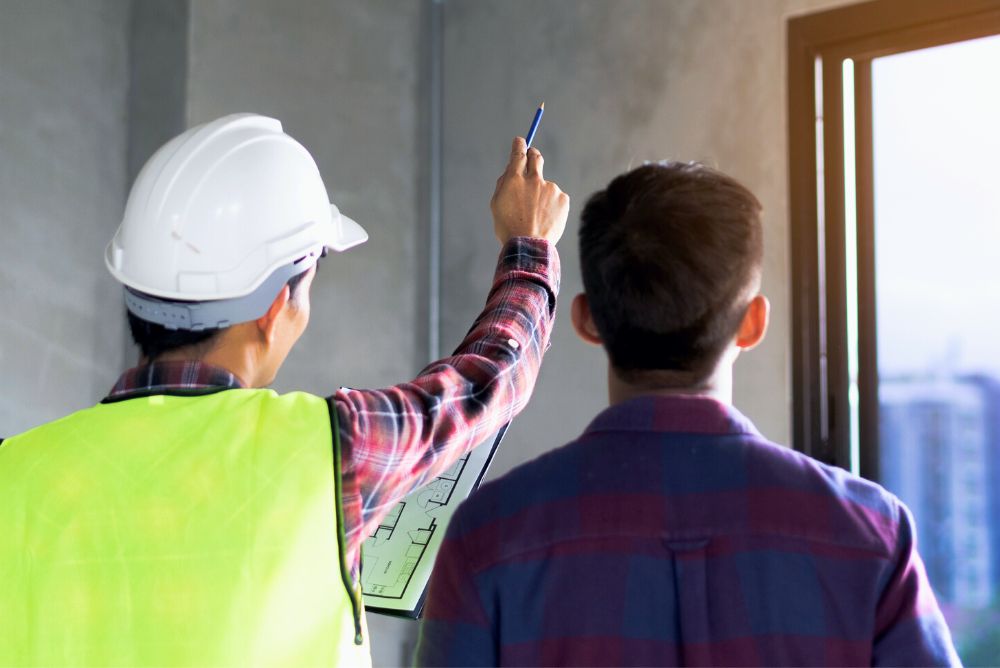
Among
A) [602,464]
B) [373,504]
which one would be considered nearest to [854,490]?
[602,464]

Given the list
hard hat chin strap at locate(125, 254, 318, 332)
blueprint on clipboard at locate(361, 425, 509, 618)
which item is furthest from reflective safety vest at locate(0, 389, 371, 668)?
blueprint on clipboard at locate(361, 425, 509, 618)

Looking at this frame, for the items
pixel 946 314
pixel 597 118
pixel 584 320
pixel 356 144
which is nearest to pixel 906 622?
pixel 584 320

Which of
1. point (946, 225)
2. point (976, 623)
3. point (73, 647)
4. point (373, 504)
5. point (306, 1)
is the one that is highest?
point (306, 1)

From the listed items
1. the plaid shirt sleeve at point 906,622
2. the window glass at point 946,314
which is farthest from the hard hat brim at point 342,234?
the window glass at point 946,314

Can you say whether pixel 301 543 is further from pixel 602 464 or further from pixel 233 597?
pixel 602 464

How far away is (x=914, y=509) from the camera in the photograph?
251 centimetres

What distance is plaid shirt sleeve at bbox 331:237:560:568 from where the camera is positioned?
1076mm

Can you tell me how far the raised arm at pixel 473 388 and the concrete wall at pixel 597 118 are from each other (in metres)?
1.46

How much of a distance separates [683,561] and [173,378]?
1.76ft

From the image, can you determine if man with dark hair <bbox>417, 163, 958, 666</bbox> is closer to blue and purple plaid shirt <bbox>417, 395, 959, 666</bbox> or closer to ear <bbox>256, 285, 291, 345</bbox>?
blue and purple plaid shirt <bbox>417, 395, 959, 666</bbox>

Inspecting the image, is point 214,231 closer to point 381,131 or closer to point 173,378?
point 173,378

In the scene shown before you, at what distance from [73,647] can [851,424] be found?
77.4 inches

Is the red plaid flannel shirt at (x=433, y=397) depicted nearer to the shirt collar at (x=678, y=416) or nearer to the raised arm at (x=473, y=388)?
the raised arm at (x=473, y=388)

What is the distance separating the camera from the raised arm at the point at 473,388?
1.08m
